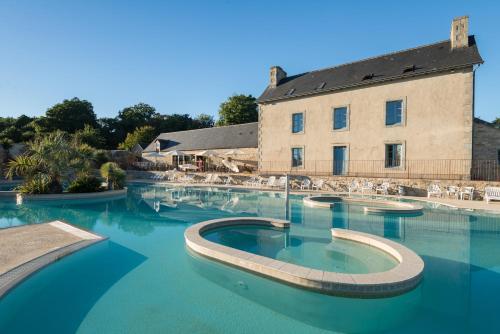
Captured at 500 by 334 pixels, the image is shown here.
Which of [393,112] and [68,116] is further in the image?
[68,116]

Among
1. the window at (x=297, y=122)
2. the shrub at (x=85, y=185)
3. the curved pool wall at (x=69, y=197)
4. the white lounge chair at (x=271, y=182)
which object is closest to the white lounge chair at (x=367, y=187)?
the white lounge chair at (x=271, y=182)

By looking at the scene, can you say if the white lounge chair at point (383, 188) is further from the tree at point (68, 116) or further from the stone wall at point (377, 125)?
the tree at point (68, 116)

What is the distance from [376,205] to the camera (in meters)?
12.3

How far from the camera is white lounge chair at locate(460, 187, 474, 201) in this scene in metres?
13.5

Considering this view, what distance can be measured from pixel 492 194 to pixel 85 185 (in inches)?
773

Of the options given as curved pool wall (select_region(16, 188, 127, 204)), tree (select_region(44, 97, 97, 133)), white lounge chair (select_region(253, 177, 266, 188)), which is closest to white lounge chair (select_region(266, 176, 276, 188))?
white lounge chair (select_region(253, 177, 266, 188))

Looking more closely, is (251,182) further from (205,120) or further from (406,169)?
(205,120)

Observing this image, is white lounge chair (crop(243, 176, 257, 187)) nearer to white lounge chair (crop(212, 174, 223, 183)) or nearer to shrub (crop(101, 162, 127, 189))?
white lounge chair (crop(212, 174, 223, 183))

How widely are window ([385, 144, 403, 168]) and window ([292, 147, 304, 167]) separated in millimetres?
5777

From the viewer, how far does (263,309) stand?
151 inches

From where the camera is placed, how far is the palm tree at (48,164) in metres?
12.9

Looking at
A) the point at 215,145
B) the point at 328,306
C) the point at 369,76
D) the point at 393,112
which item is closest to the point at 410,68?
the point at 369,76

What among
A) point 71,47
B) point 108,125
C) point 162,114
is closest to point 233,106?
point 162,114

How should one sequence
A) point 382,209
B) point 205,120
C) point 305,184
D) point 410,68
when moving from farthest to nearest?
1. point 205,120
2. point 305,184
3. point 410,68
4. point 382,209
